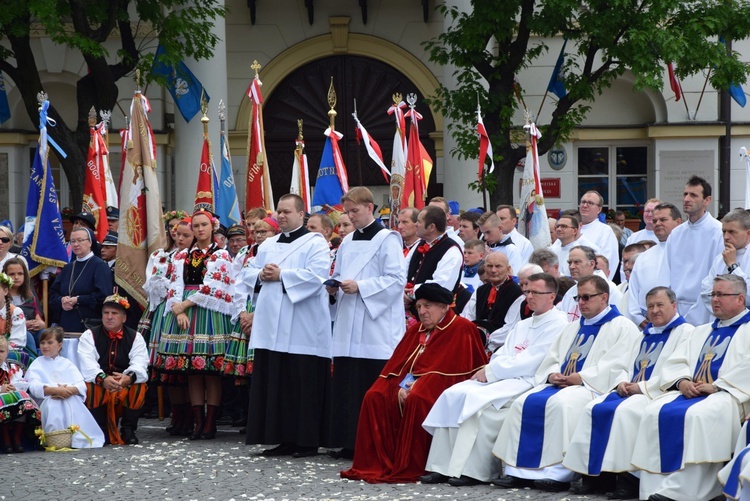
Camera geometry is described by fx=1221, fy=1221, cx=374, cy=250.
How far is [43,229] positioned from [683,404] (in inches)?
284

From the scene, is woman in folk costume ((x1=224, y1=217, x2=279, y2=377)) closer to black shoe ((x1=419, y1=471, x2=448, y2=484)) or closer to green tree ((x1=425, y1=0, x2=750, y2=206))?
black shoe ((x1=419, y1=471, x2=448, y2=484))

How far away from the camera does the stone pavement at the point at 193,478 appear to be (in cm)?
786

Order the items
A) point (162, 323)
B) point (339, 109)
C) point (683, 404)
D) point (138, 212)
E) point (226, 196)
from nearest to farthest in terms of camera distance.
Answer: point (683, 404)
point (162, 323)
point (138, 212)
point (226, 196)
point (339, 109)

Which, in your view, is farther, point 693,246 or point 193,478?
point 693,246

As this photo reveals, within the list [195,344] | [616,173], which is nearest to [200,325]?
[195,344]

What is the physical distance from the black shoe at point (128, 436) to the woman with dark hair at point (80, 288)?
3.85 feet

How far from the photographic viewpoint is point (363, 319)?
9.39 metres

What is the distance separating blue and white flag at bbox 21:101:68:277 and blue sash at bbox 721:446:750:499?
7.44 metres

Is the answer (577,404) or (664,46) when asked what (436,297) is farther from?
(664,46)

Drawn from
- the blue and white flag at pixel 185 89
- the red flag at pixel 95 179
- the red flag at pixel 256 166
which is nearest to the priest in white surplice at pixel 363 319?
the red flag at pixel 256 166

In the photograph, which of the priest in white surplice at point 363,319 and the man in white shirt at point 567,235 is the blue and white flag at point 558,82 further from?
the priest in white surplice at point 363,319

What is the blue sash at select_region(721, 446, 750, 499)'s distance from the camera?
6875 mm

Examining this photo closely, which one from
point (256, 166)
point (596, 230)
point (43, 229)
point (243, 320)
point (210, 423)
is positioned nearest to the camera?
point (243, 320)

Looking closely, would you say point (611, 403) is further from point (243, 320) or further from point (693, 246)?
point (243, 320)
